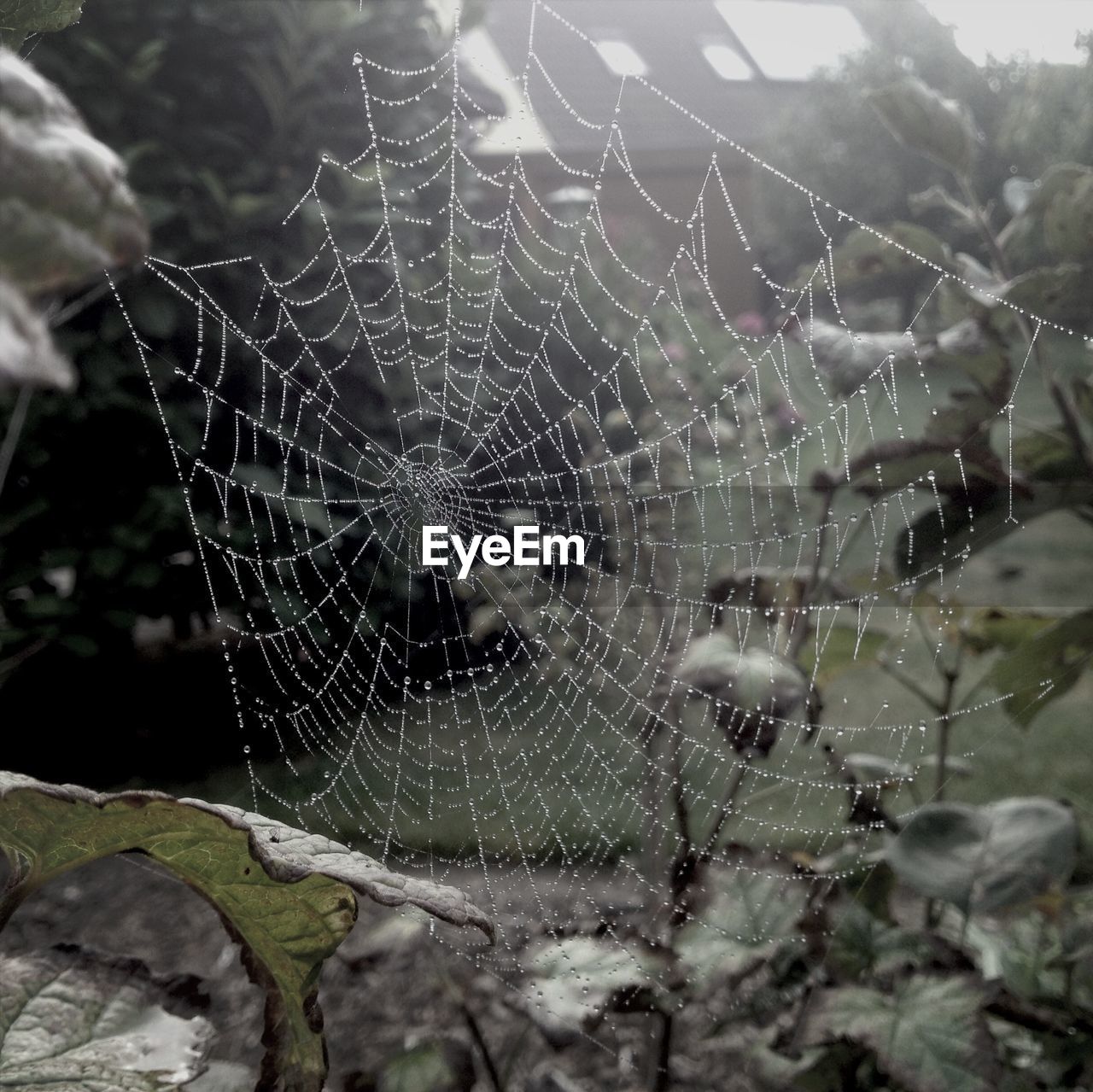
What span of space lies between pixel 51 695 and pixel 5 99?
5.43 ft

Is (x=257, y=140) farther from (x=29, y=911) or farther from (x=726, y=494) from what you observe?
(x=29, y=911)

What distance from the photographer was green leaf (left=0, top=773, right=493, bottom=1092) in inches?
13.4

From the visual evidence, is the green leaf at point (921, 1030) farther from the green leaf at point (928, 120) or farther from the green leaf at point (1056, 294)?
the green leaf at point (928, 120)

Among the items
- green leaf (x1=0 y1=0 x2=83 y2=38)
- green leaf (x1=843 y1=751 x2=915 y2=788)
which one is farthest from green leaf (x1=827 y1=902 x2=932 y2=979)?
green leaf (x1=0 y1=0 x2=83 y2=38)

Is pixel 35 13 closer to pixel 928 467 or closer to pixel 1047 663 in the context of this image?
pixel 928 467

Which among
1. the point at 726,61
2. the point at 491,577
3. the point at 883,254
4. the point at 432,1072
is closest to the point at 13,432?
the point at 491,577

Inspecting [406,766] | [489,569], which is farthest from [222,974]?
[489,569]

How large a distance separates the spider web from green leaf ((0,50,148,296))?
2.10 ft

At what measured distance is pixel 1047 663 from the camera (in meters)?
0.94

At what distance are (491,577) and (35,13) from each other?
34.4 inches

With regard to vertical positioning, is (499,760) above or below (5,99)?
below

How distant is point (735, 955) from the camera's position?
0.86 meters

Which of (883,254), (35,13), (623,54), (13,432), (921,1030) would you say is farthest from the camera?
(623,54)

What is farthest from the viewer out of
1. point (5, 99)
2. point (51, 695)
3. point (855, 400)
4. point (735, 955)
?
point (51, 695)
